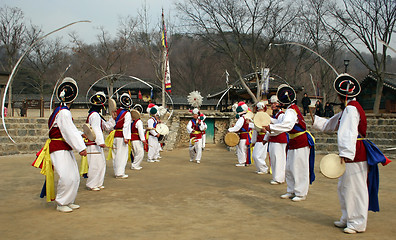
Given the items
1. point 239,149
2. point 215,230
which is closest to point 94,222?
point 215,230

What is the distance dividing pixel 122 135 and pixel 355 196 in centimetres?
591

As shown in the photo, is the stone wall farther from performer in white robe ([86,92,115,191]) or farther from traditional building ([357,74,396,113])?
performer in white robe ([86,92,115,191])

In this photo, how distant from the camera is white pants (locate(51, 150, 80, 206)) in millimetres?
5145

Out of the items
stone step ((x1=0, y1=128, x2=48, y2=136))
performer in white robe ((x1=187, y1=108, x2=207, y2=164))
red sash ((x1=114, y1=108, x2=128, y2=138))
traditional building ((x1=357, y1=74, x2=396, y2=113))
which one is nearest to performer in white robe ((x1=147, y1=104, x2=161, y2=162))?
performer in white robe ((x1=187, y1=108, x2=207, y2=164))

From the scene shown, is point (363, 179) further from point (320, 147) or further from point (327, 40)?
point (327, 40)

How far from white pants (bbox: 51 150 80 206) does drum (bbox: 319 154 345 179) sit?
369 centimetres

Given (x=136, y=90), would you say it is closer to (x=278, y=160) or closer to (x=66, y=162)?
(x=278, y=160)

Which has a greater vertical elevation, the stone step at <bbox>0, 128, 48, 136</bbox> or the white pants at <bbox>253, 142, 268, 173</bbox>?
the white pants at <bbox>253, 142, 268, 173</bbox>

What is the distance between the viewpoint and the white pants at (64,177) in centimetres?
514

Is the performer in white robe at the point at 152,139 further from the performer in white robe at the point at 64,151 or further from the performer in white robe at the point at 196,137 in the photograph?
the performer in white robe at the point at 64,151

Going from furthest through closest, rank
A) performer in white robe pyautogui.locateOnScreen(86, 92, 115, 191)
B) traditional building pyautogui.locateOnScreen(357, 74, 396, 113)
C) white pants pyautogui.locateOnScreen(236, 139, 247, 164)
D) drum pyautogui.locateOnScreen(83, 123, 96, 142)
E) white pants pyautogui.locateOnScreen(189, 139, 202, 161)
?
traditional building pyautogui.locateOnScreen(357, 74, 396, 113) → white pants pyautogui.locateOnScreen(189, 139, 202, 161) → white pants pyautogui.locateOnScreen(236, 139, 247, 164) → performer in white robe pyautogui.locateOnScreen(86, 92, 115, 191) → drum pyautogui.locateOnScreen(83, 123, 96, 142)

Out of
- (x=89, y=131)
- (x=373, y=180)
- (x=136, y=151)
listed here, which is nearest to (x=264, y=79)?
Answer: (x=136, y=151)

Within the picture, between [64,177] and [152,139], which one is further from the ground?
[64,177]

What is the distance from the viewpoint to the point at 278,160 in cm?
789
